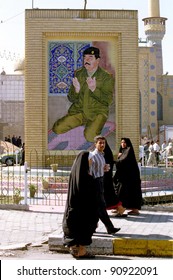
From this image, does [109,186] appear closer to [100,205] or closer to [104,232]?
[104,232]

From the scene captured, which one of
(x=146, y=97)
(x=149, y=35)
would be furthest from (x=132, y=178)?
(x=149, y=35)

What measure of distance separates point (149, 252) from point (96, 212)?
3.22ft

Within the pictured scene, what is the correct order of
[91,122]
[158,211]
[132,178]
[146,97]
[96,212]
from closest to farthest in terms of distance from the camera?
[96,212], [132,178], [158,211], [91,122], [146,97]

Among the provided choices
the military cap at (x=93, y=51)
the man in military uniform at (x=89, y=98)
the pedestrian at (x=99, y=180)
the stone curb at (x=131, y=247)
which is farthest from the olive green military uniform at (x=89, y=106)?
the stone curb at (x=131, y=247)

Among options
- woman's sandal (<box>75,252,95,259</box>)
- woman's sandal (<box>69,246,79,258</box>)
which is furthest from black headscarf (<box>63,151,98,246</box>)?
woman's sandal (<box>75,252,95,259</box>)

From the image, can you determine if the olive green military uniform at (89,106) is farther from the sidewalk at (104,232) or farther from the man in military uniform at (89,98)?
the sidewalk at (104,232)

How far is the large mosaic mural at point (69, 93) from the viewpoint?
16.0m

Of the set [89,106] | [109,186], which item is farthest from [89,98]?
[109,186]

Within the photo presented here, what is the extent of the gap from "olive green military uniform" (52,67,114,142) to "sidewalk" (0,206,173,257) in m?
5.73

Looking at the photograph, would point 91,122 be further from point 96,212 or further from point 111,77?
point 96,212

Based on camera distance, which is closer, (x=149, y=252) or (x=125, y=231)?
(x=149, y=252)

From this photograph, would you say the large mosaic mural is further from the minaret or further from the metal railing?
the minaret

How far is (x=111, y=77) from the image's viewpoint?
52.7 ft

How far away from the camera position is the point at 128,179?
30.7ft
